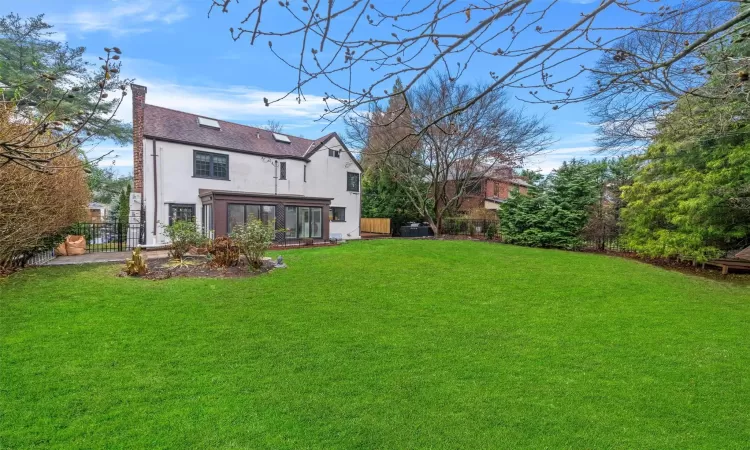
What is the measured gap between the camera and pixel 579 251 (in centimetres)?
1605

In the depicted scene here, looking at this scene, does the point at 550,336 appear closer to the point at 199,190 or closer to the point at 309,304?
the point at 309,304

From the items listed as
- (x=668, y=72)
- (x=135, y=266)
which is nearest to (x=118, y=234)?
(x=135, y=266)

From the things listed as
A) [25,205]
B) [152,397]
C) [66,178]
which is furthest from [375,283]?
[66,178]

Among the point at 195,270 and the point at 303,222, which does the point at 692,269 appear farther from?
the point at 303,222

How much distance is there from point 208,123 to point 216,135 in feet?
3.09

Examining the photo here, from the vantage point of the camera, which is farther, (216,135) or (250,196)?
(216,135)

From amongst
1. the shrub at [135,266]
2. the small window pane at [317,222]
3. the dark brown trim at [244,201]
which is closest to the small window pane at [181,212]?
the dark brown trim at [244,201]

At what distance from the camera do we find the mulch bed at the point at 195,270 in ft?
28.7

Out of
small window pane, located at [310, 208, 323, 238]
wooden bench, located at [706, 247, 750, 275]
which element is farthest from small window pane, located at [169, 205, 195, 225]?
wooden bench, located at [706, 247, 750, 275]

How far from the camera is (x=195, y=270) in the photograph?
9.33 m

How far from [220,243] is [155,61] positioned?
6.07m

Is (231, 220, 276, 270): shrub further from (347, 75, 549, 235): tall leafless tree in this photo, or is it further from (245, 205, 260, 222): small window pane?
(347, 75, 549, 235): tall leafless tree

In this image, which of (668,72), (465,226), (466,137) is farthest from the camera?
(465,226)

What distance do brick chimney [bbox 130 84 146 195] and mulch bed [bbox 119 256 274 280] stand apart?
6.22 m
